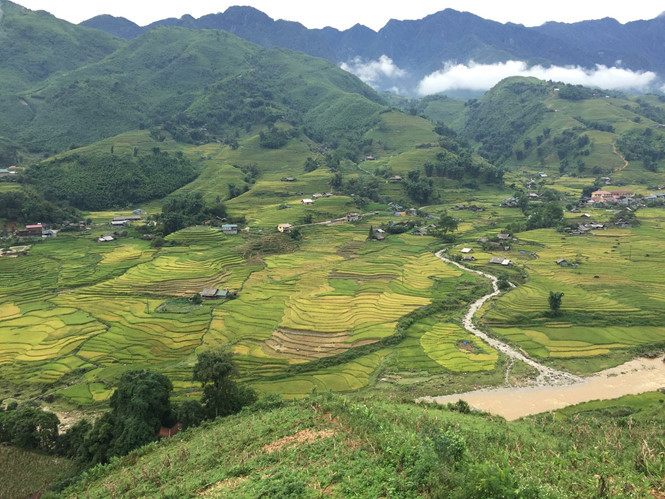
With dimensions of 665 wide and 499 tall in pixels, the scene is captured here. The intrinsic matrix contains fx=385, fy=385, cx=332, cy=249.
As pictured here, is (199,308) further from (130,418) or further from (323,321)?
(130,418)

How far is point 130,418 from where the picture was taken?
22.4m

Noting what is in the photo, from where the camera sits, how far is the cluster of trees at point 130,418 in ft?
71.8

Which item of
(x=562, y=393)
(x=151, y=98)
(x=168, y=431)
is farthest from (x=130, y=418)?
(x=151, y=98)

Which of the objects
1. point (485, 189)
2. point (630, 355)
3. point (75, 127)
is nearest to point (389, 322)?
point (630, 355)

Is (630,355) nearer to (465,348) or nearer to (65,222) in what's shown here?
(465,348)

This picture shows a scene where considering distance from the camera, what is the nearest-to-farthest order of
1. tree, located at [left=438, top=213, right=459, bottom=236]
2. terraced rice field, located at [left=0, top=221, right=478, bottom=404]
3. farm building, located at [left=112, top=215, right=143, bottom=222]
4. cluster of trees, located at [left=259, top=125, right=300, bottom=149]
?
terraced rice field, located at [left=0, top=221, right=478, bottom=404] → tree, located at [left=438, top=213, right=459, bottom=236] → farm building, located at [left=112, top=215, right=143, bottom=222] → cluster of trees, located at [left=259, top=125, right=300, bottom=149]

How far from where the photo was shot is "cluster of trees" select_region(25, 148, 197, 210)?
87.8 metres

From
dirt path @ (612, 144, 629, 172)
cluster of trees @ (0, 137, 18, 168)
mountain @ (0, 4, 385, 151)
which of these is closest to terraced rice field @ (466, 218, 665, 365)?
dirt path @ (612, 144, 629, 172)

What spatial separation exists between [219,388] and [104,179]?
87.9 m

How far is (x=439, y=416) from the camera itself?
20344 mm

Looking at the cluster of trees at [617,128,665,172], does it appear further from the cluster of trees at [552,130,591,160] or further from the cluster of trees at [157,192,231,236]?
the cluster of trees at [157,192,231,236]

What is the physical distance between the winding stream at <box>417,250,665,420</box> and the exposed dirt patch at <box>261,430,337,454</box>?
1223 centimetres

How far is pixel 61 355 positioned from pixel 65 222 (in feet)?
169

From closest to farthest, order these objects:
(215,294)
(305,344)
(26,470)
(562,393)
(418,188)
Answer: (26,470) < (562,393) < (305,344) < (215,294) < (418,188)
